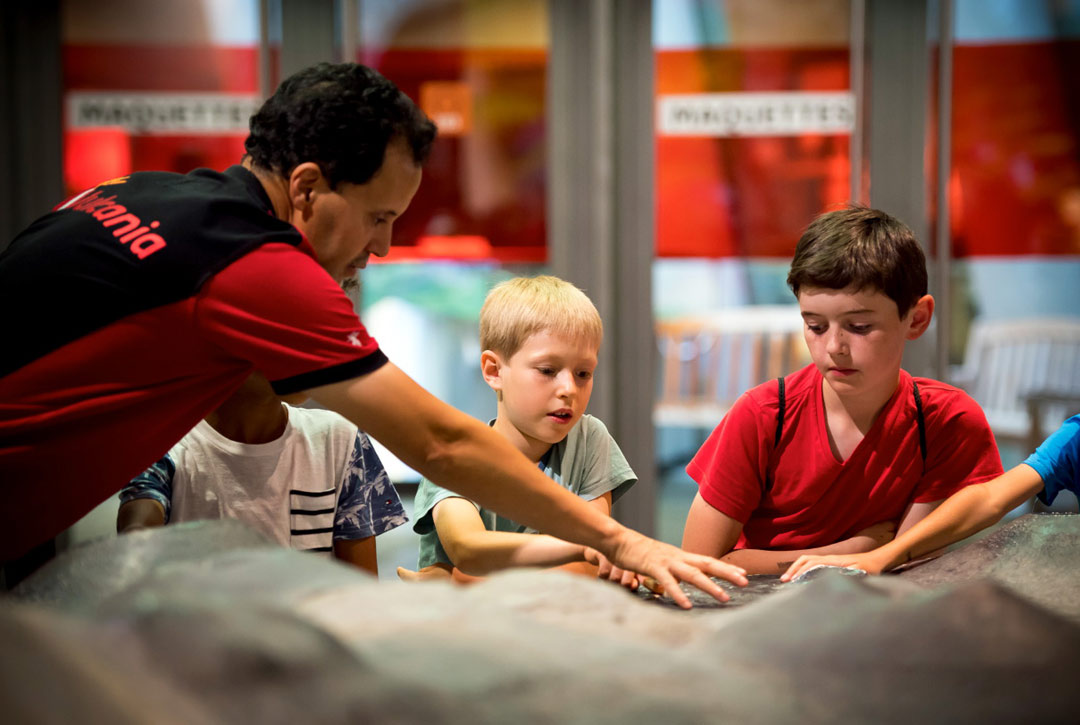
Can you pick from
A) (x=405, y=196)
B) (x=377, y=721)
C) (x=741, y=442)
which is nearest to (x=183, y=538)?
(x=377, y=721)

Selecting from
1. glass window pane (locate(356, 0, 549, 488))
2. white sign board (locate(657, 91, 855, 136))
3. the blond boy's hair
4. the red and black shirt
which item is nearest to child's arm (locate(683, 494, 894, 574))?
the blond boy's hair

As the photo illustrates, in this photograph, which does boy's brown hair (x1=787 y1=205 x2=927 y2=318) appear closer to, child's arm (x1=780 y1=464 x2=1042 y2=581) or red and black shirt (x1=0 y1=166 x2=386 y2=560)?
child's arm (x1=780 y1=464 x2=1042 y2=581)

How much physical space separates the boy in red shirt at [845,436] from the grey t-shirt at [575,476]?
0.53ft

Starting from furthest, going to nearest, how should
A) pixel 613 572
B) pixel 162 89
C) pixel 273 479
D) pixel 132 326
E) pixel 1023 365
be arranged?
pixel 1023 365 → pixel 162 89 → pixel 273 479 → pixel 613 572 → pixel 132 326

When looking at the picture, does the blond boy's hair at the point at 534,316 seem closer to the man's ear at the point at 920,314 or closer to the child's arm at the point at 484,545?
the child's arm at the point at 484,545

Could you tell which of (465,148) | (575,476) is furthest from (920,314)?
(465,148)

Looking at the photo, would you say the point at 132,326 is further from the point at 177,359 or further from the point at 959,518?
the point at 959,518

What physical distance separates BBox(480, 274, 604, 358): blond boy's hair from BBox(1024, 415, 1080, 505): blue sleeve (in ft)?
2.54

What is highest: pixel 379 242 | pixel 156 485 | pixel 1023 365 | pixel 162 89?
pixel 162 89

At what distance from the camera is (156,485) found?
1407mm

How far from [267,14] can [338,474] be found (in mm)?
2666

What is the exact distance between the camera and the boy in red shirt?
1.56m

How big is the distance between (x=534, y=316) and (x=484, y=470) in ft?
1.47

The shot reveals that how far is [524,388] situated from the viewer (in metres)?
1.59
